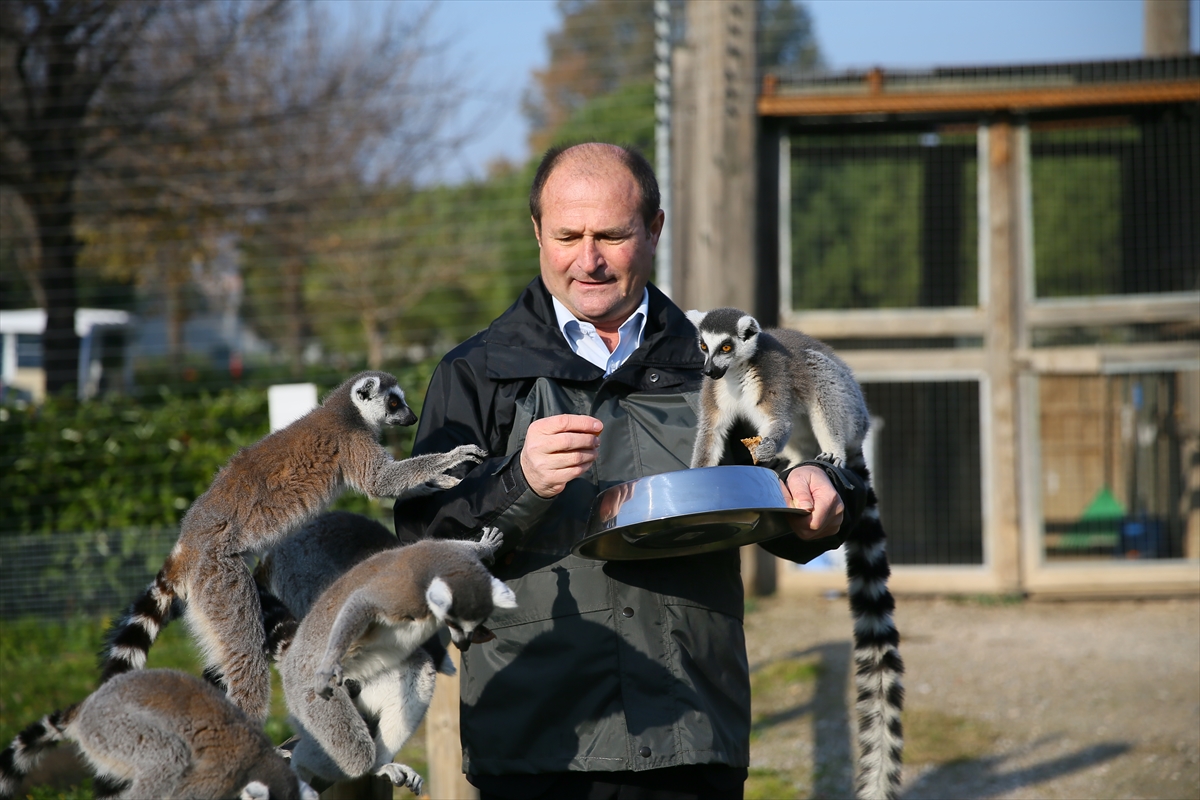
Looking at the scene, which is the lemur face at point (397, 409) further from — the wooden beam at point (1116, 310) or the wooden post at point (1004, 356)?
the wooden beam at point (1116, 310)

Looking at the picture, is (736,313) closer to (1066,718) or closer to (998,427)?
(1066,718)

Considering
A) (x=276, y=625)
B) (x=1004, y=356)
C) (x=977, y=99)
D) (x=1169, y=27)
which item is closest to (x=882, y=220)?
(x=977, y=99)

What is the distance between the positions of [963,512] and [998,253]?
1854mm

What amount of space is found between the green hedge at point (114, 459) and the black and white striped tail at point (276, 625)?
4280 millimetres

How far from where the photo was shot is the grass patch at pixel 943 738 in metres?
4.48

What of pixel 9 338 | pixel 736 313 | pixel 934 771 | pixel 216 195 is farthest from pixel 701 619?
pixel 9 338

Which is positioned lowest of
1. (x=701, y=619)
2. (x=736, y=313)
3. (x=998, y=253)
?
(x=701, y=619)

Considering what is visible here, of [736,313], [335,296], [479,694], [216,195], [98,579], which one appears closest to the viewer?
[479,694]

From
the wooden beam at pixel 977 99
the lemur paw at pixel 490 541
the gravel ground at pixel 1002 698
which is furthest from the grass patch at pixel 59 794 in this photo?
the wooden beam at pixel 977 99

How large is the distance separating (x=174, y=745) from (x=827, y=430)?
1757 millimetres

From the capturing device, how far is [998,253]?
21.7ft

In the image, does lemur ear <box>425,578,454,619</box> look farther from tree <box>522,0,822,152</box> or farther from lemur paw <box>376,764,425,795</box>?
tree <box>522,0,822,152</box>

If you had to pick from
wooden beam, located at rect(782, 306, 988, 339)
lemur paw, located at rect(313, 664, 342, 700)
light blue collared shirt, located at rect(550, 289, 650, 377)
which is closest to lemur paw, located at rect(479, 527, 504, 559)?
lemur paw, located at rect(313, 664, 342, 700)

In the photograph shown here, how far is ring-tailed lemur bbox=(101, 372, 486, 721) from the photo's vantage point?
212 cm
